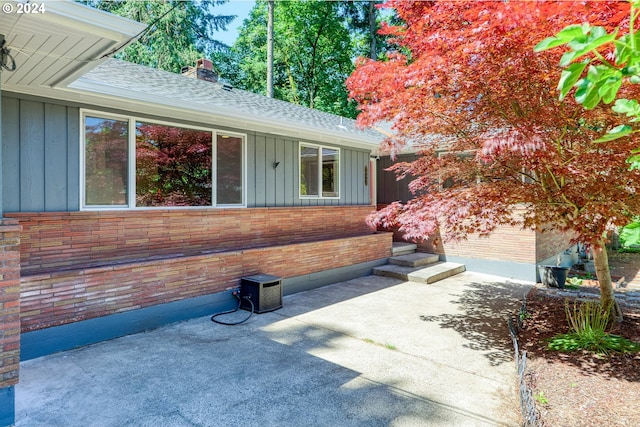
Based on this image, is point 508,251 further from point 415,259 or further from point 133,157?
point 133,157

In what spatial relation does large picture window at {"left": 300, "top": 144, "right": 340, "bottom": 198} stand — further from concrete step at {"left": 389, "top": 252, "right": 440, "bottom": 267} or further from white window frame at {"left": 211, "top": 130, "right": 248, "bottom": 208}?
concrete step at {"left": 389, "top": 252, "right": 440, "bottom": 267}

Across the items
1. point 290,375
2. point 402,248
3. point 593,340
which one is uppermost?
point 402,248

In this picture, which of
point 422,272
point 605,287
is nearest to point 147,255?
point 422,272

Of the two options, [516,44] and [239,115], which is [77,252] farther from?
[516,44]

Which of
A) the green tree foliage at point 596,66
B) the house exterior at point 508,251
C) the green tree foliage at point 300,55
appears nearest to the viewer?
the green tree foliage at point 596,66

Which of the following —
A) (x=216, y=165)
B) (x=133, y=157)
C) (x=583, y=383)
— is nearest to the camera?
(x=583, y=383)

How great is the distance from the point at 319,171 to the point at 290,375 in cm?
542

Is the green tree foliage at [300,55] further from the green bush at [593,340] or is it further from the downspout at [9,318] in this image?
the downspout at [9,318]

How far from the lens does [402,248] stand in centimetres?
1022

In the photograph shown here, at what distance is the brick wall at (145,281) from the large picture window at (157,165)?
1.05 m

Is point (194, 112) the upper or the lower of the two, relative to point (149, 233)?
upper

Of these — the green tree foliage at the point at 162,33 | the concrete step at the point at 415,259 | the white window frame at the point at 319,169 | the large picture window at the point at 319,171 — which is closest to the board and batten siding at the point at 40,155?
the white window frame at the point at 319,169

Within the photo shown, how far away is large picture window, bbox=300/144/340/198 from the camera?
322 inches

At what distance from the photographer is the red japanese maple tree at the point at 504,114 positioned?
365 cm
